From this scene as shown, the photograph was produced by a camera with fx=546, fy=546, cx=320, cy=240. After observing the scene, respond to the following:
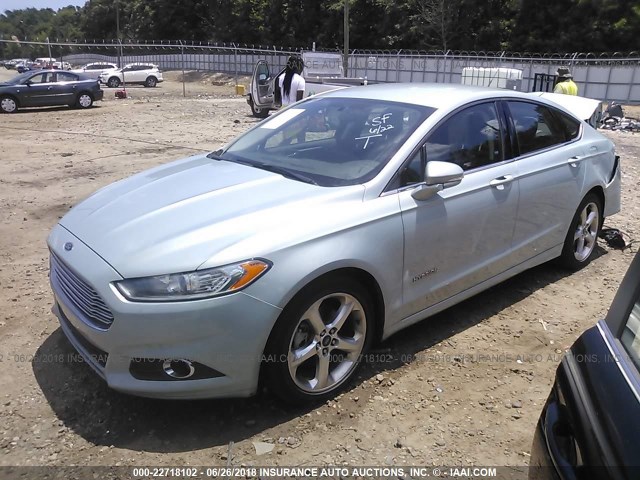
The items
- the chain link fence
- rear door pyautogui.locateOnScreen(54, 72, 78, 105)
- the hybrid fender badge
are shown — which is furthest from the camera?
the chain link fence

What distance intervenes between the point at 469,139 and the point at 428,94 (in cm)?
43

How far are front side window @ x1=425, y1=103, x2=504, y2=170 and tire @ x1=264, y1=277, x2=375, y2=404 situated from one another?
1115 millimetres

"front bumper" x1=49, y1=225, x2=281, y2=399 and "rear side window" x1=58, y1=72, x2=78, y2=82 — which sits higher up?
"rear side window" x1=58, y1=72, x2=78, y2=82

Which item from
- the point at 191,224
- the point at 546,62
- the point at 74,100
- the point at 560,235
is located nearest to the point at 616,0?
the point at 546,62

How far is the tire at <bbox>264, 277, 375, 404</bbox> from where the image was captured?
2.71 meters

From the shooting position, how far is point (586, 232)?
489cm

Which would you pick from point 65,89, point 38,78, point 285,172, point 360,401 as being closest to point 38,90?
point 38,78

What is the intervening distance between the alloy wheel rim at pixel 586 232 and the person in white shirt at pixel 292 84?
24.6 ft

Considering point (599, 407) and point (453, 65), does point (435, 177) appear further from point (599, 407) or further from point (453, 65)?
Result: point (453, 65)

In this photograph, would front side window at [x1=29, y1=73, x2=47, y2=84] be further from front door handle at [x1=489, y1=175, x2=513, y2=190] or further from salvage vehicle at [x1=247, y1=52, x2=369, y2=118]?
front door handle at [x1=489, y1=175, x2=513, y2=190]

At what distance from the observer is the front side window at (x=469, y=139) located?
3.51 metres

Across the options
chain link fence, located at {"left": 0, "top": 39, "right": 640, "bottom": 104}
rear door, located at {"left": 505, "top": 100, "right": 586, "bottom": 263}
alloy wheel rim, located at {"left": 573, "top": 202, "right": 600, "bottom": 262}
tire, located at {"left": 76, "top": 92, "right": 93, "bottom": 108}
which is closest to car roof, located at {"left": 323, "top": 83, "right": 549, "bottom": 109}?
rear door, located at {"left": 505, "top": 100, "right": 586, "bottom": 263}

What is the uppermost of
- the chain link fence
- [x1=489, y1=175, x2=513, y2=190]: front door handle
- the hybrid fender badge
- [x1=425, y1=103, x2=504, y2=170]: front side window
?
the chain link fence

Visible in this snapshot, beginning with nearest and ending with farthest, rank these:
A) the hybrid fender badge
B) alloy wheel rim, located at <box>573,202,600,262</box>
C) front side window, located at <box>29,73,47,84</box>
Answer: the hybrid fender badge < alloy wheel rim, located at <box>573,202,600,262</box> < front side window, located at <box>29,73,47,84</box>
